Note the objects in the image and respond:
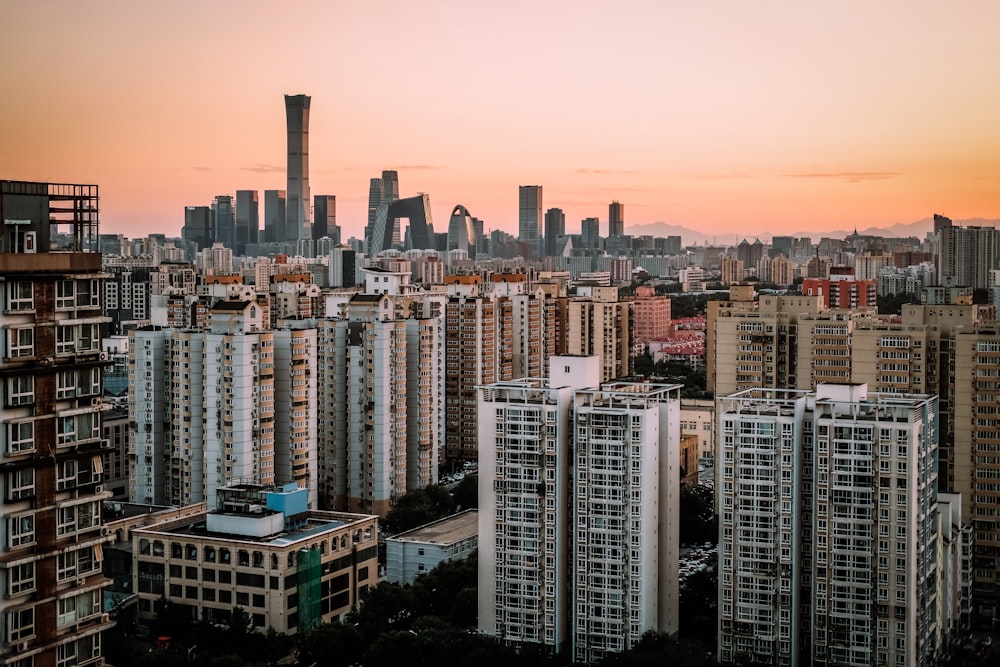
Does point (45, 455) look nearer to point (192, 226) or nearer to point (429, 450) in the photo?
point (429, 450)

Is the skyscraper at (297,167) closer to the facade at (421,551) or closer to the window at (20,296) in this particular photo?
the facade at (421,551)

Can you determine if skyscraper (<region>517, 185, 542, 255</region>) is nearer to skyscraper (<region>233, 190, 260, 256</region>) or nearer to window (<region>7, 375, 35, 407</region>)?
skyscraper (<region>233, 190, 260, 256</region>)

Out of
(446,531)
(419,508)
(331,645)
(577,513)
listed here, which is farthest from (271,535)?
(419,508)

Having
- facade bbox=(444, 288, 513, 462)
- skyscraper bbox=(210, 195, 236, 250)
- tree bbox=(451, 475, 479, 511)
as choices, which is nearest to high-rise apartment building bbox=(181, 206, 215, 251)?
skyscraper bbox=(210, 195, 236, 250)

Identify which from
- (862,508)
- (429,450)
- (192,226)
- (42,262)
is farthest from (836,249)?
(42,262)

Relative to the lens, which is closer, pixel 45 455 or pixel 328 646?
pixel 45 455

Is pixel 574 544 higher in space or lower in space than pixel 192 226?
lower

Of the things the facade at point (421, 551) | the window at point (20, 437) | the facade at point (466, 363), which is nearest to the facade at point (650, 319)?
the facade at point (466, 363)
